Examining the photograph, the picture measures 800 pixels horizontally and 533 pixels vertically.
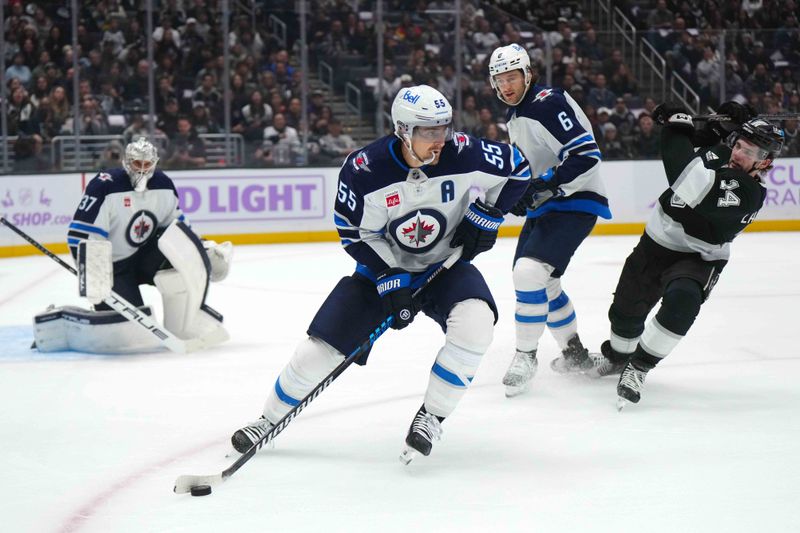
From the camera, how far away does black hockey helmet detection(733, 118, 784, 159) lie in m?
3.40

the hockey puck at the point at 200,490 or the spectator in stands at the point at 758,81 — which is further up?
the spectator in stands at the point at 758,81

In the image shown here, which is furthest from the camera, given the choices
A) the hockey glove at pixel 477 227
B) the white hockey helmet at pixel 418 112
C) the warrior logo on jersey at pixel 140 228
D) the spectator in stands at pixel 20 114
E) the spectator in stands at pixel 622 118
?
the spectator in stands at pixel 622 118

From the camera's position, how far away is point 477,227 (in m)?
3.03

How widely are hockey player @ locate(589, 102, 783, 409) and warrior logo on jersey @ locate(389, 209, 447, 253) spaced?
95 centimetres

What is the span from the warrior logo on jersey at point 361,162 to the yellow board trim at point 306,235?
585 cm

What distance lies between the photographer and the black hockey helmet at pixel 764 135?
3396 millimetres

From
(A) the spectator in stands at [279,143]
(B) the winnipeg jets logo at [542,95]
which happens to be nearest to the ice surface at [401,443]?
(B) the winnipeg jets logo at [542,95]

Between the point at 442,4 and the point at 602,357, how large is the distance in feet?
22.7

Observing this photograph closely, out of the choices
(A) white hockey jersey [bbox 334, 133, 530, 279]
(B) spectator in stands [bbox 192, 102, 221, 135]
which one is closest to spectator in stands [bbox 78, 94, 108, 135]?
(B) spectator in stands [bbox 192, 102, 221, 135]

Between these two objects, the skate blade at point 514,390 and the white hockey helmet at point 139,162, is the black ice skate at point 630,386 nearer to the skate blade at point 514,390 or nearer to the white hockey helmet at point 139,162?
the skate blade at point 514,390

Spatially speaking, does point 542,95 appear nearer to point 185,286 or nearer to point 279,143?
point 185,286

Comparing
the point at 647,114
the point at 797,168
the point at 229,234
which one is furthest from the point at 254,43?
the point at 797,168

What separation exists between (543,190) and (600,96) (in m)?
6.72

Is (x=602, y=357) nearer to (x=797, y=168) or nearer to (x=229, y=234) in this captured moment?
(x=229, y=234)
